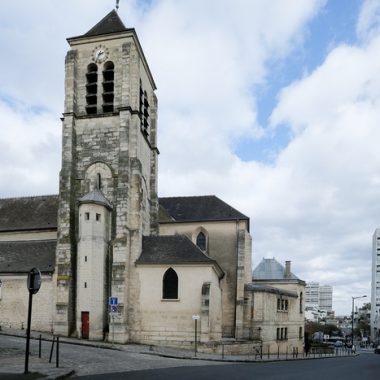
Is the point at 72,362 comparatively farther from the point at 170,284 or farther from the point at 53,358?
the point at 170,284

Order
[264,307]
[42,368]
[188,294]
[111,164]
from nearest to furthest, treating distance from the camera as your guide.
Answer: [42,368]
[188,294]
[111,164]
[264,307]

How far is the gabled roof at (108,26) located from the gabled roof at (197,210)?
14.1 metres

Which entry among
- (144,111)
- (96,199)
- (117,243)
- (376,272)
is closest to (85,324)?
(117,243)

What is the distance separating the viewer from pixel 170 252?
94.6 feet

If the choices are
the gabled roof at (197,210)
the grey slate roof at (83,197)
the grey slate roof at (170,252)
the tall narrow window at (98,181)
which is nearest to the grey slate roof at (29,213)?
the grey slate roof at (83,197)

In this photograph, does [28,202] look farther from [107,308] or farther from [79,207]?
[107,308]

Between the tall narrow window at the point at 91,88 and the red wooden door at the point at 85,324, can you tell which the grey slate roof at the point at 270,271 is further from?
the tall narrow window at the point at 91,88

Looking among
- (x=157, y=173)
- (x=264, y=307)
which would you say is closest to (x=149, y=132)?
(x=157, y=173)

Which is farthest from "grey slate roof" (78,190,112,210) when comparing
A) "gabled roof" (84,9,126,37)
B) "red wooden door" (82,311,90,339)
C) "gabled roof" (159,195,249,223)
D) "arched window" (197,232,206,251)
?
"gabled roof" (84,9,126,37)

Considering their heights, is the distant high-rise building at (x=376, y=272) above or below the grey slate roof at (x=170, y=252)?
below

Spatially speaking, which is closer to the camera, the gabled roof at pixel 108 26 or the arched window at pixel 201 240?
the gabled roof at pixel 108 26

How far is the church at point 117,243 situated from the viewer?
27750mm

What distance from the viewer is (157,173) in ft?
115

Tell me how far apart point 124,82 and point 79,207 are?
8540 millimetres
